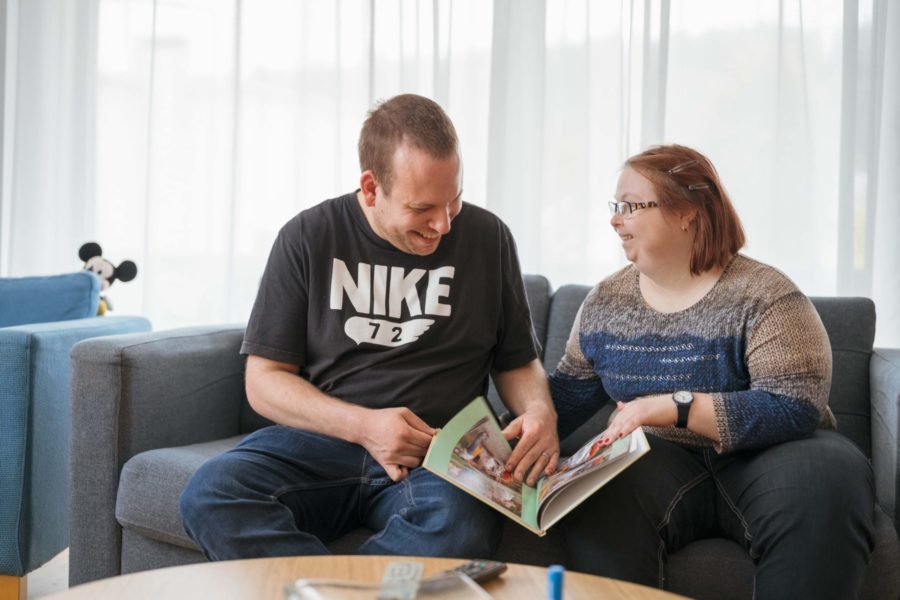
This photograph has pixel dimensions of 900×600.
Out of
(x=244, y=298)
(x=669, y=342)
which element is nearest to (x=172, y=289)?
(x=244, y=298)

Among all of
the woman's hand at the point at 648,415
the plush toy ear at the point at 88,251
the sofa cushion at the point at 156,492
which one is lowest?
the sofa cushion at the point at 156,492

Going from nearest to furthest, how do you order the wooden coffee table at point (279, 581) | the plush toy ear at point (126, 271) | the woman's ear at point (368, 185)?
the wooden coffee table at point (279, 581) < the woman's ear at point (368, 185) < the plush toy ear at point (126, 271)

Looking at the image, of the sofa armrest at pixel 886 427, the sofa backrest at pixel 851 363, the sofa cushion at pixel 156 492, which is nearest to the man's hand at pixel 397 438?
the sofa cushion at pixel 156 492

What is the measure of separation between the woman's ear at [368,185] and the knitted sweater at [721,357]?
478mm

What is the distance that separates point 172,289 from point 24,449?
3.90ft

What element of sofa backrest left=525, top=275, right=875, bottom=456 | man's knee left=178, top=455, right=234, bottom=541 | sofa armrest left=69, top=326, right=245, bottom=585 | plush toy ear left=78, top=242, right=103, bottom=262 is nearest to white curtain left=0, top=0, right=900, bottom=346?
plush toy ear left=78, top=242, right=103, bottom=262

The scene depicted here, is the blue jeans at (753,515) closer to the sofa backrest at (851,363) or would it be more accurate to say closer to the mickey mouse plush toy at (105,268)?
the sofa backrest at (851,363)

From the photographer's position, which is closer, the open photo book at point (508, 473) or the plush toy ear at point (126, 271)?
the open photo book at point (508, 473)

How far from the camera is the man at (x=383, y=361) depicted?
1440mm

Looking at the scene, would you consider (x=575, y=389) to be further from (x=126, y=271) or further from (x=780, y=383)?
(x=126, y=271)

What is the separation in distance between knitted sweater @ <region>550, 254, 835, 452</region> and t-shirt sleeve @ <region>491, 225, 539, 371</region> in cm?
9

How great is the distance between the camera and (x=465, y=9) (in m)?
2.73

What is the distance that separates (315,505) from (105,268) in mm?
1625

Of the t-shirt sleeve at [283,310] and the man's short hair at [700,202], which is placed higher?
the man's short hair at [700,202]
